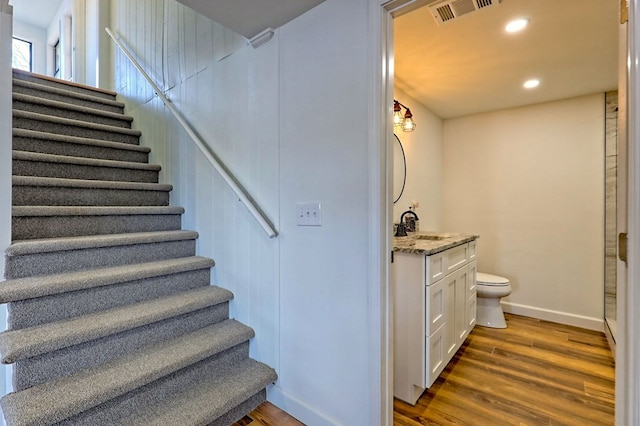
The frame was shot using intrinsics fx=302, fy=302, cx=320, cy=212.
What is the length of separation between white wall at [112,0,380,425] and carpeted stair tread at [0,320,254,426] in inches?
11.7

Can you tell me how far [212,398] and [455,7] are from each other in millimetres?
2378

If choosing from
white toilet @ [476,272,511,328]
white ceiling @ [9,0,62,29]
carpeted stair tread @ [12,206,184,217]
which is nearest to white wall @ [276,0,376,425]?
carpeted stair tread @ [12,206,184,217]

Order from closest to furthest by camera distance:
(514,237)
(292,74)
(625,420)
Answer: (625,420) → (292,74) → (514,237)

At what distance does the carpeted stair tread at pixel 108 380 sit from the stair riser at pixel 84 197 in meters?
1.21

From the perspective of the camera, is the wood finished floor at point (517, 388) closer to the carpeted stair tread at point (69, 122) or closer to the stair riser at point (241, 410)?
the stair riser at point (241, 410)

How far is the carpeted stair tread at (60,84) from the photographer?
281cm

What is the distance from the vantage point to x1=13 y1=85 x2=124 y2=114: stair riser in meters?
2.61

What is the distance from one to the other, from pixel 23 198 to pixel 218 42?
1.59 metres

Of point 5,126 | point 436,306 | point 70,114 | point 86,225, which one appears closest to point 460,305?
point 436,306

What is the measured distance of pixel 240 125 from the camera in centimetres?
190

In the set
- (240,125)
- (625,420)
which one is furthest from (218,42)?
(625,420)

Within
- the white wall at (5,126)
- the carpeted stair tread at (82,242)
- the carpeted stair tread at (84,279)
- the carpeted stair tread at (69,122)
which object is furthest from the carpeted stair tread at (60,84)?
the carpeted stair tread at (84,279)

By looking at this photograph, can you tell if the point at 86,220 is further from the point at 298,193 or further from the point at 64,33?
the point at 64,33

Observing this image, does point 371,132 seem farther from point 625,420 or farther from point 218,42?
point 218,42
